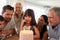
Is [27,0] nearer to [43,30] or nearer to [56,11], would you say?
[43,30]

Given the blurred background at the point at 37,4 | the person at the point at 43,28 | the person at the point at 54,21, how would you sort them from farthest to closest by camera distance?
the blurred background at the point at 37,4 → the person at the point at 43,28 → the person at the point at 54,21

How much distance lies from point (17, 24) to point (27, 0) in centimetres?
102

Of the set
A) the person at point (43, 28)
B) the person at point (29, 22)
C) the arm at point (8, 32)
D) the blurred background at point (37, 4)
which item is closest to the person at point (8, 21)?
the arm at point (8, 32)

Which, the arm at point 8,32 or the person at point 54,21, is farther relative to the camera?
the arm at point 8,32

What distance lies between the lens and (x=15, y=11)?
1.57 metres

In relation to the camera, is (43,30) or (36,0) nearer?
(43,30)

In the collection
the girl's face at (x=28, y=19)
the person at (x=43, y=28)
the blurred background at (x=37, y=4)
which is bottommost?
the person at (x=43, y=28)

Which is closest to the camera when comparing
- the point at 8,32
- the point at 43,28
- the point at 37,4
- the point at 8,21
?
the point at 8,32

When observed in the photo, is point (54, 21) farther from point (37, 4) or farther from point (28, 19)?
point (37, 4)

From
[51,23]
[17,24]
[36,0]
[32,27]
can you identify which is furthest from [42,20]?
[36,0]

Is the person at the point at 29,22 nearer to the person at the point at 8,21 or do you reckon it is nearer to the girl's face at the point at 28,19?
the girl's face at the point at 28,19

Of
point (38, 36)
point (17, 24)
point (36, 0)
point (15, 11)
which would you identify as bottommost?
point (38, 36)

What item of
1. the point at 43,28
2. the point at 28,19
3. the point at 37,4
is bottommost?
the point at 43,28

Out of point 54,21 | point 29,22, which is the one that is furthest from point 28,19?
point 54,21
